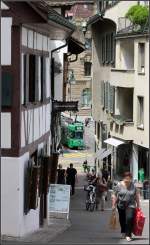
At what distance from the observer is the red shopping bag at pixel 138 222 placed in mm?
15719

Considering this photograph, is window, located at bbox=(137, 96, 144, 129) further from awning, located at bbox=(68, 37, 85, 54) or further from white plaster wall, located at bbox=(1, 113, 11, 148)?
white plaster wall, located at bbox=(1, 113, 11, 148)

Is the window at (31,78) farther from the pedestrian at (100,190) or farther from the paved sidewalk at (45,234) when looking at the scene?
the pedestrian at (100,190)

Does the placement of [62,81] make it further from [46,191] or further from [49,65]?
[46,191]

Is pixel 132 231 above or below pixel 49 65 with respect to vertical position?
below

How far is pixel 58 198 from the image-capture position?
24.3m

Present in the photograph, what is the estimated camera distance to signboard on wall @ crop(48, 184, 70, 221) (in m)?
24.2

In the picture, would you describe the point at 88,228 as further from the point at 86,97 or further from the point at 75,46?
the point at 86,97

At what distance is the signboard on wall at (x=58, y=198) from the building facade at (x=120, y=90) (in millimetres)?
16337

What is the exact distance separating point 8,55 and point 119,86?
3070 cm

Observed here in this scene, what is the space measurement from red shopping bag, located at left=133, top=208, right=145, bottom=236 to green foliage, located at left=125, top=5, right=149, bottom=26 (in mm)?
25922

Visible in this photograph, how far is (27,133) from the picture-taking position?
1941cm

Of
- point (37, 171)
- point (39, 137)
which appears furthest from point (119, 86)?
point (37, 171)

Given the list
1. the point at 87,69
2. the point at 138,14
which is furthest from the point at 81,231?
the point at 87,69

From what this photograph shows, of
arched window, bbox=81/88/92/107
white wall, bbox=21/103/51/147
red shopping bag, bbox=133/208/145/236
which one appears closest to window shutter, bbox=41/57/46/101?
white wall, bbox=21/103/51/147
